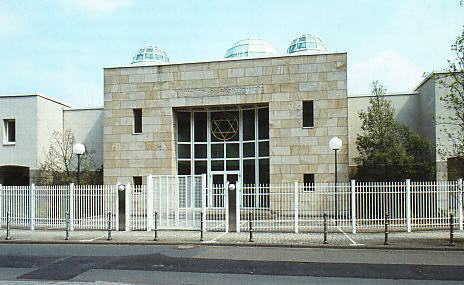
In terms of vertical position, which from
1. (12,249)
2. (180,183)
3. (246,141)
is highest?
(246,141)

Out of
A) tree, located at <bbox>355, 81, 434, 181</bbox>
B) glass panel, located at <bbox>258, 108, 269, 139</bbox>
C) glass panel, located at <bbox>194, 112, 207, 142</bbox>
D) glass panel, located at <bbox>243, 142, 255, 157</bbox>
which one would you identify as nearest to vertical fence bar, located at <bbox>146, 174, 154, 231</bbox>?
glass panel, located at <bbox>194, 112, 207, 142</bbox>

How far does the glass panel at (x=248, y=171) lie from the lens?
27.6 metres

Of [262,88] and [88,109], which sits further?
[88,109]

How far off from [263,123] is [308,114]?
9.42 feet

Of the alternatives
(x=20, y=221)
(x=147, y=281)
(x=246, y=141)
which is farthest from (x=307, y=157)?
(x=147, y=281)

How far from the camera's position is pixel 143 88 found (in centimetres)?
2780

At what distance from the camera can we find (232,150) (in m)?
28.2

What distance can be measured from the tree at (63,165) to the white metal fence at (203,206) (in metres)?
8.75

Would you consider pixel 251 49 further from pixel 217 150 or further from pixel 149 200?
pixel 149 200

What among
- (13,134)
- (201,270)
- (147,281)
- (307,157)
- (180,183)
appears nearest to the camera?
(147,281)

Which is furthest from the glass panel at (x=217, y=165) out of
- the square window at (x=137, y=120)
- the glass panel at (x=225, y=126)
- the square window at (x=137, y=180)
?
the square window at (x=137, y=120)

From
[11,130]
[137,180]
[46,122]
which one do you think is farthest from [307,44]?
[11,130]

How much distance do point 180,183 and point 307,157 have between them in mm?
7932

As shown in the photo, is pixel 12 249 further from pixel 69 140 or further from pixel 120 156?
pixel 69 140
